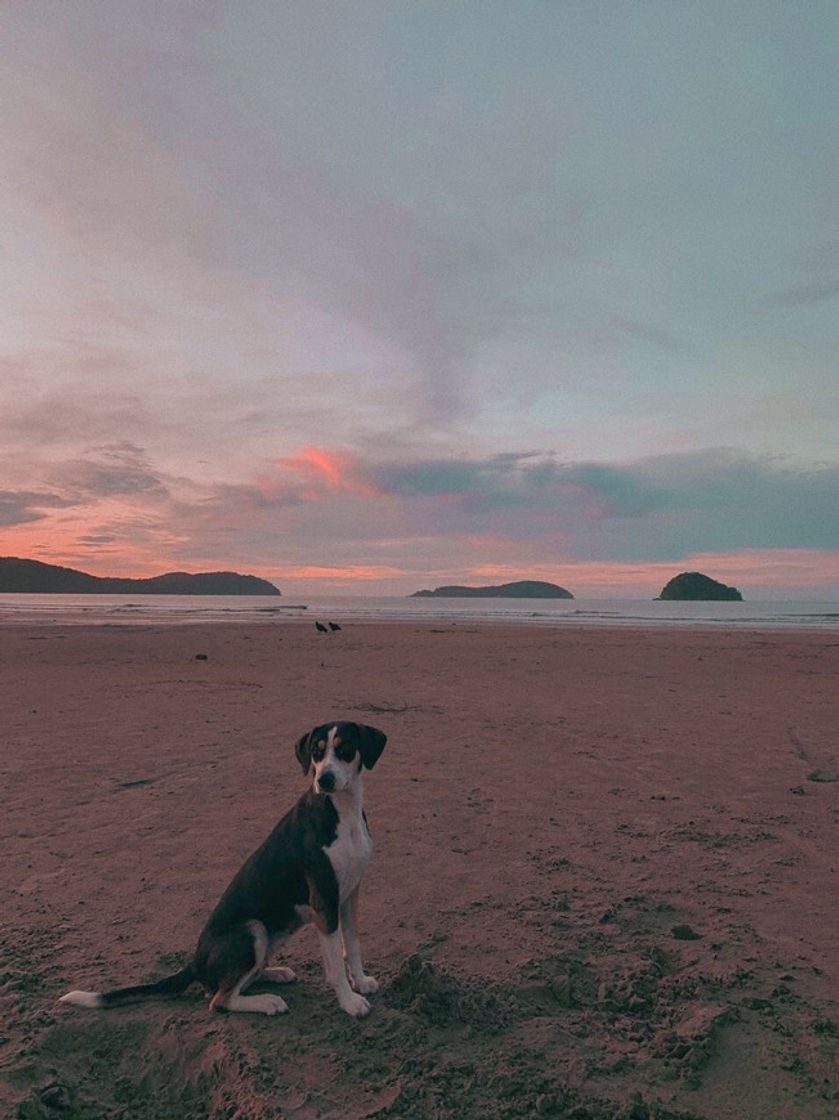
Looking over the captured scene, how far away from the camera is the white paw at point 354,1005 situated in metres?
3.84

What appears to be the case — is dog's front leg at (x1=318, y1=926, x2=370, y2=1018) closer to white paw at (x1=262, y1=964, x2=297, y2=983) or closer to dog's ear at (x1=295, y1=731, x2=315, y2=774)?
white paw at (x1=262, y1=964, x2=297, y2=983)

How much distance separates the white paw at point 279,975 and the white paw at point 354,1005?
472 mm

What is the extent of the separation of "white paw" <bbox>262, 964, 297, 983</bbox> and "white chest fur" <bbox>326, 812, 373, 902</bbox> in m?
0.64

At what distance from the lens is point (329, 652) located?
2242cm

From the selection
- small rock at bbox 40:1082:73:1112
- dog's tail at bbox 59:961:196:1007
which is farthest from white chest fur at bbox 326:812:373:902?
small rock at bbox 40:1082:73:1112

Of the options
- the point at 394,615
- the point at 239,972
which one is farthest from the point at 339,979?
the point at 394,615

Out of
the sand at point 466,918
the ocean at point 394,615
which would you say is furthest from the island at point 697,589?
the sand at point 466,918

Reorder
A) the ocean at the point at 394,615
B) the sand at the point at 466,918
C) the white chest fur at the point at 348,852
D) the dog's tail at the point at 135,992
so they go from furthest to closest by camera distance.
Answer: the ocean at the point at 394,615 < the white chest fur at the point at 348,852 < the dog's tail at the point at 135,992 < the sand at the point at 466,918

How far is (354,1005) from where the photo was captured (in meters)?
3.86

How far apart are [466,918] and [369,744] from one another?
1542 millimetres

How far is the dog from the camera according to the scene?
12.6 ft

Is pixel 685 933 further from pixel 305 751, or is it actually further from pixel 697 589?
pixel 697 589

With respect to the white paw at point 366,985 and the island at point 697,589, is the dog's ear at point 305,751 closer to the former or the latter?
the white paw at point 366,985

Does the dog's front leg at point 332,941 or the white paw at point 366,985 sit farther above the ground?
the dog's front leg at point 332,941
